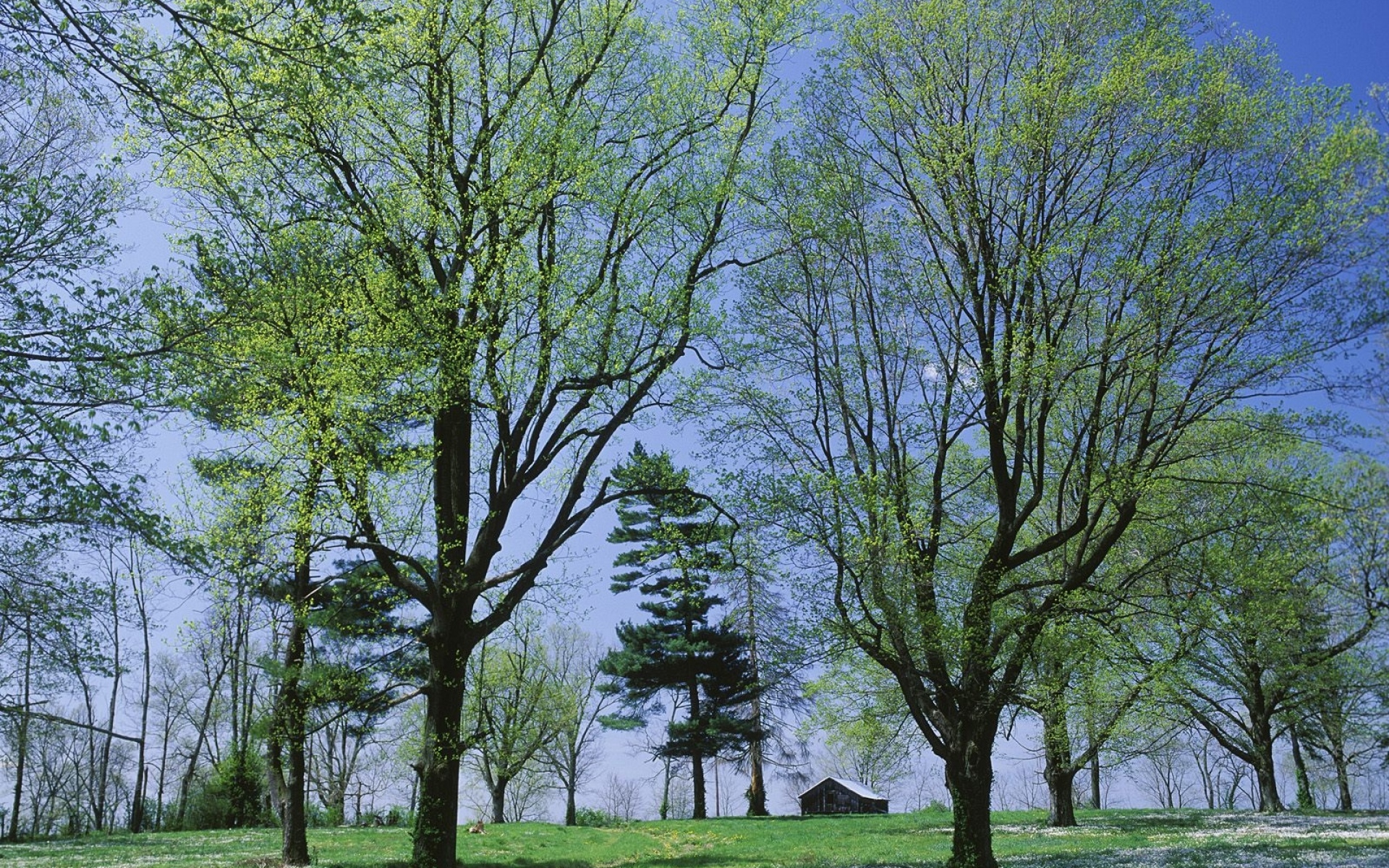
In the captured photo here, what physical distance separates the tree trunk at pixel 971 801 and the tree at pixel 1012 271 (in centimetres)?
5

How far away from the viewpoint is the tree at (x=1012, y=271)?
49.5 feet

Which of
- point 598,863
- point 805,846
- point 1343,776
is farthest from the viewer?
point 1343,776

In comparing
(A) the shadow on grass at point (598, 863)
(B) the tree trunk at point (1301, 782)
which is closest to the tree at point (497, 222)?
(A) the shadow on grass at point (598, 863)

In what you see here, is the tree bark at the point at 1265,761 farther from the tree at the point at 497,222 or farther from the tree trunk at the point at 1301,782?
the tree at the point at 497,222

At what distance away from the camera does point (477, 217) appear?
14969 mm

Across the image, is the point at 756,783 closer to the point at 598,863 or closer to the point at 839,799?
the point at 839,799

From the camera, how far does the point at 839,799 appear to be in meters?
48.4

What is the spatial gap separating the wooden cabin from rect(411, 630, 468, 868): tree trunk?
1498 inches

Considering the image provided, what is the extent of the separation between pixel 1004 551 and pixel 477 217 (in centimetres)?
1079

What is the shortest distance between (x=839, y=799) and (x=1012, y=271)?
3979 centimetres

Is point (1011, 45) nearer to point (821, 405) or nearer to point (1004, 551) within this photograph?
point (821, 405)

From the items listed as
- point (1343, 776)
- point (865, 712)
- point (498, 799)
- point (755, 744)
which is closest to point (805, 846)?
point (865, 712)

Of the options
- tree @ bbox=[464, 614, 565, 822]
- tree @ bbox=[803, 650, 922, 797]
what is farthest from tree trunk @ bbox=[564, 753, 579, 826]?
tree @ bbox=[803, 650, 922, 797]

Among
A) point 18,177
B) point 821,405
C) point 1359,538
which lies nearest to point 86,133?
point 18,177
